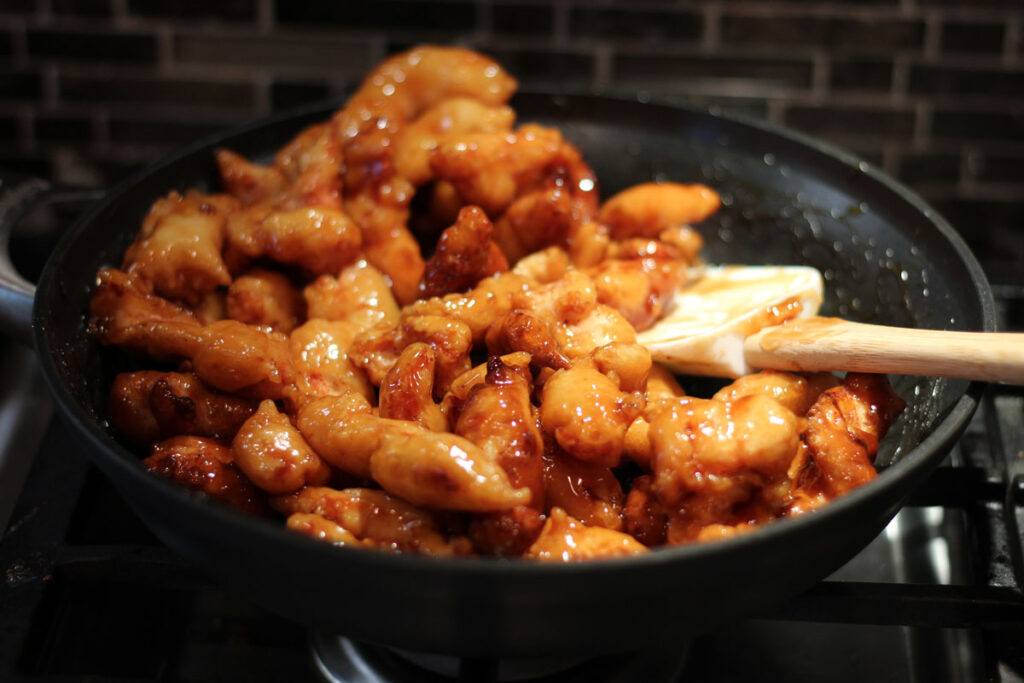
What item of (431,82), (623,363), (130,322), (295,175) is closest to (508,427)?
(623,363)

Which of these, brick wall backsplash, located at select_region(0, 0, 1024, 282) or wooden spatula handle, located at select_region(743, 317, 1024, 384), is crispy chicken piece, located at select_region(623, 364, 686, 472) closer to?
wooden spatula handle, located at select_region(743, 317, 1024, 384)

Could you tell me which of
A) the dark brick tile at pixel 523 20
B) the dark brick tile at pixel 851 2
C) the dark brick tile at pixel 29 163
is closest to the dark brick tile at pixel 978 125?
the dark brick tile at pixel 851 2

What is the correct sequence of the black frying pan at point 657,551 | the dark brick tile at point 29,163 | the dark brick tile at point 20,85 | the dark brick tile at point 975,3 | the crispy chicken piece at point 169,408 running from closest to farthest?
the black frying pan at point 657,551 < the crispy chicken piece at point 169,408 < the dark brick tile at point 975,3 < the dark brick tile at point 20,85 < the dark brick tile at point 29,163

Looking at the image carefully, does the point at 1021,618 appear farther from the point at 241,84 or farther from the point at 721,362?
the point at 241,84

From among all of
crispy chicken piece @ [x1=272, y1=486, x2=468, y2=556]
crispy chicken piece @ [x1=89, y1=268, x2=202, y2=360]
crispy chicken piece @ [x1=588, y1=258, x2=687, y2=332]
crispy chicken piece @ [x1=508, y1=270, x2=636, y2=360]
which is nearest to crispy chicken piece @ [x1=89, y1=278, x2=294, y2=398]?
crispy chicken piece @ [x1=89, y1=268, x2=202, y2=360]

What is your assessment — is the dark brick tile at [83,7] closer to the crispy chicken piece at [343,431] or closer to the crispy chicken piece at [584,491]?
the crispy chicken piece at [343,431]
